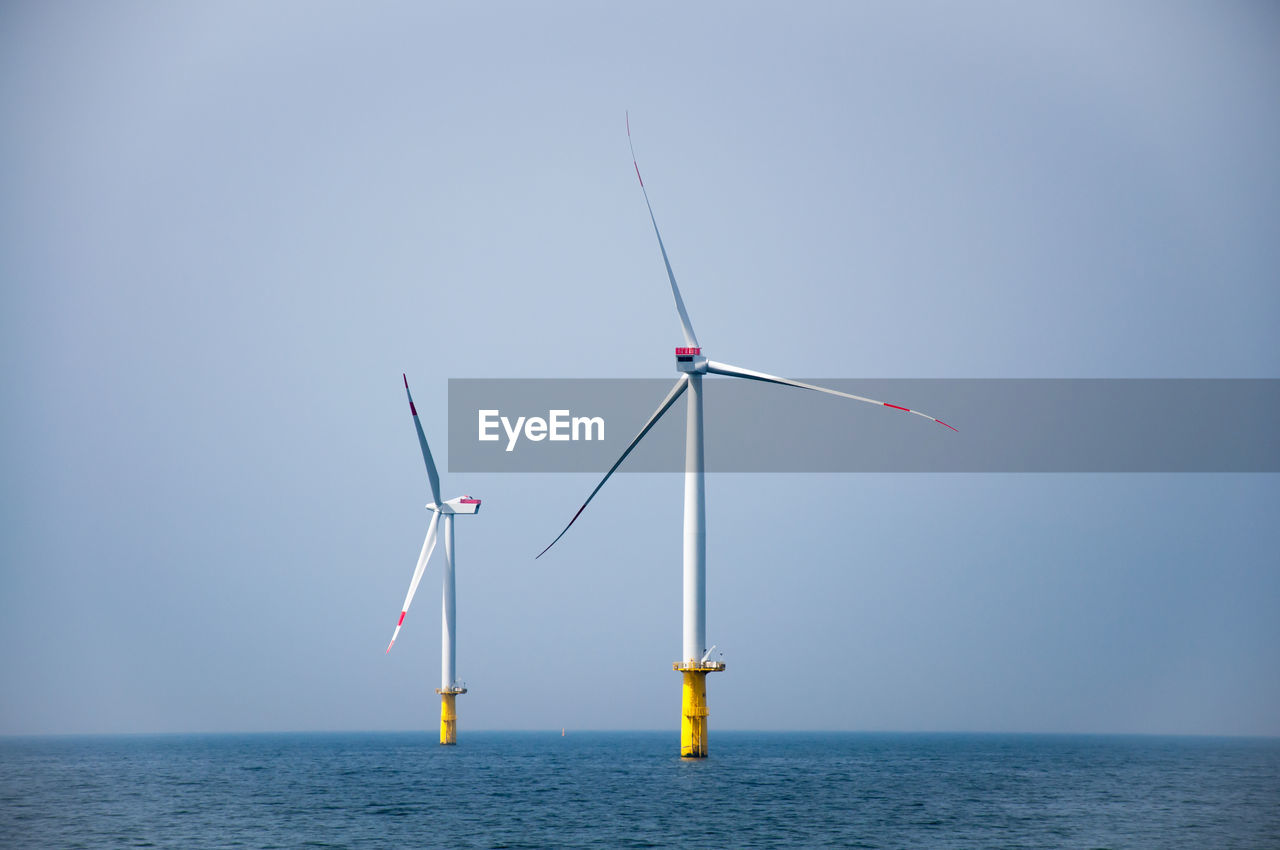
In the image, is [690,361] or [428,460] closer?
[690,361]

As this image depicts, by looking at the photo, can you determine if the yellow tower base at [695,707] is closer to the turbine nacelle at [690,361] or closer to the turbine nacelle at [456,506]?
the turbine nacelle at [690,361]

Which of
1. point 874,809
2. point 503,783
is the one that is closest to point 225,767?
point 503,783

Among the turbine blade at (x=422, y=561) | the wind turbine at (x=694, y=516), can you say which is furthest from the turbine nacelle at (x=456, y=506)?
→ the wind turbine at (x=694, y=516)

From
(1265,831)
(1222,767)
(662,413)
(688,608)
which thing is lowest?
(1222,767)

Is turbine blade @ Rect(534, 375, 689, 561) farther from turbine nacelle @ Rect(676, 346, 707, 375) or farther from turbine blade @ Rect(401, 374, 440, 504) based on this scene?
turbine blade @ Rect(401, 374, 440, 504)

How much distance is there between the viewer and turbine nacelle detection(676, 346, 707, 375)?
328 feet

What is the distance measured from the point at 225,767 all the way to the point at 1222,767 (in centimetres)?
14732

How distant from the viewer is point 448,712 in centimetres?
16812

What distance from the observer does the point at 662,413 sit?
100 meters

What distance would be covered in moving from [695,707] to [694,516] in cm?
1606

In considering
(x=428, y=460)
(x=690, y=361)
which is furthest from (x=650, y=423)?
(x=428, y=460)

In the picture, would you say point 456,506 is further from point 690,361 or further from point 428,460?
point 690,361

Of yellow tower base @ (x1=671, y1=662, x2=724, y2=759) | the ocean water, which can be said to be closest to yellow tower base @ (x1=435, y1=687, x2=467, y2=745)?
the ocean water

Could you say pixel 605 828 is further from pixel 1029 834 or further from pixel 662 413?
pixel 662 413
